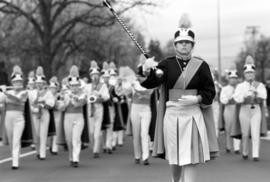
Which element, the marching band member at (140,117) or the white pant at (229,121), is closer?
the marching band member at (140,117)

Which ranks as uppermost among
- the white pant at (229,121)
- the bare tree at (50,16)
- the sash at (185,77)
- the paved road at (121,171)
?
the bare tree at (50,16)

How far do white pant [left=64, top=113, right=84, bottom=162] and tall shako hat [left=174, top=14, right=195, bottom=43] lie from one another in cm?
580

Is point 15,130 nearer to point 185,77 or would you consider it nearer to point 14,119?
point 14,119

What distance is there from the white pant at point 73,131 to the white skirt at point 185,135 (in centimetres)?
567

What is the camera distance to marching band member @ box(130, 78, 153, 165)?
1273 cm

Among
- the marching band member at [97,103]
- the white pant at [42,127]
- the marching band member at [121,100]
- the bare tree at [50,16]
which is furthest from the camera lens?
the bare tree at [50,16]

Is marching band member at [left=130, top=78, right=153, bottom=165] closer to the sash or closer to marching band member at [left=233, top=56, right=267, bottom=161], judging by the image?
marching band member at [left=233, top=56, right=267, bottom=161]

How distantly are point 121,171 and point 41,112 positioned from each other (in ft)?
13.1

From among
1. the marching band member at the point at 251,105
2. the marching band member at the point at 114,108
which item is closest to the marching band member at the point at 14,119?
the marching band member at the point at 114,108

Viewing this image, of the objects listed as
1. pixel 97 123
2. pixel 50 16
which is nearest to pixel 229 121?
pixel 97 123

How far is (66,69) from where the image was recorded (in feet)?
157

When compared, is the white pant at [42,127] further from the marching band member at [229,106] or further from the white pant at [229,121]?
the white pant at [229,121]

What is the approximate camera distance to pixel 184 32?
7.29m

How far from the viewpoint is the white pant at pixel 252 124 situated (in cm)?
1273
